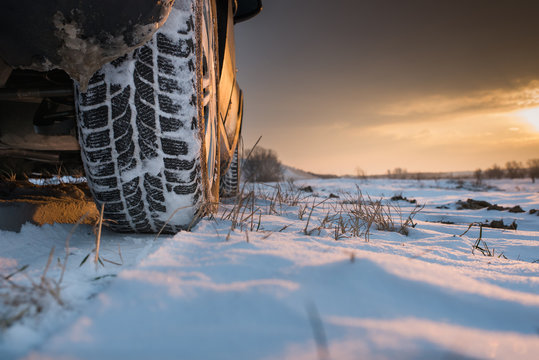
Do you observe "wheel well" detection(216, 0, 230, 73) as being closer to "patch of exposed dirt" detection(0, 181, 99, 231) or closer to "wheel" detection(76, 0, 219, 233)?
"wheel" detection(76, 0, 219, 233)

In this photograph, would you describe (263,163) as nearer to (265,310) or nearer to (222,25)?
(222,25)

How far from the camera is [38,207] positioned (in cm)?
121

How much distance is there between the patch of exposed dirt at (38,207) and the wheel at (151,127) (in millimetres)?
188

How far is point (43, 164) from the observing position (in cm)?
250

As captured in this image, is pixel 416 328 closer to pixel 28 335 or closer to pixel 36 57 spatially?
pixel 28 335

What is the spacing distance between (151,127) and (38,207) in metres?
0.63

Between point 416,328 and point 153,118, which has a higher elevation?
point 153,118

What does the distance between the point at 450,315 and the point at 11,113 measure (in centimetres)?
224

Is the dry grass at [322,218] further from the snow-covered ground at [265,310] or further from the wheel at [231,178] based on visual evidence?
the wheel at [231,178]

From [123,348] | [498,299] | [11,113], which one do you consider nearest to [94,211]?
[11,113]

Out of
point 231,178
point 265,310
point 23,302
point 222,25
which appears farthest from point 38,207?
point 231,178

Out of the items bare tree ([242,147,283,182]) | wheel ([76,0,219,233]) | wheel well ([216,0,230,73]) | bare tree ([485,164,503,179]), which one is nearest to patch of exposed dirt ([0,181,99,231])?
wheel ([76,0,219,233])

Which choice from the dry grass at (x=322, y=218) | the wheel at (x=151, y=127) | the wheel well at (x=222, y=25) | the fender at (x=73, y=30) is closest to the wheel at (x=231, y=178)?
the dry grass at (x=322, y=218)

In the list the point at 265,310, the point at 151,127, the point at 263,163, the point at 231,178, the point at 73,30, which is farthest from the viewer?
the point at 263,163
